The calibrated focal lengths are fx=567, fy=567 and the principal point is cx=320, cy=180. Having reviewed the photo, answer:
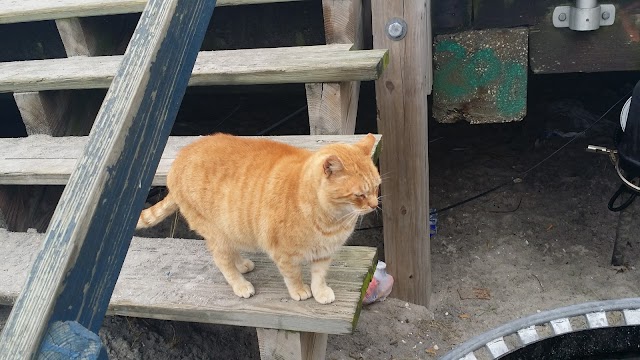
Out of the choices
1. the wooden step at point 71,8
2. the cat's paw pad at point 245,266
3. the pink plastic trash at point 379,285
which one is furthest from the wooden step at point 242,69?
the pink plastic trash at point 379,285

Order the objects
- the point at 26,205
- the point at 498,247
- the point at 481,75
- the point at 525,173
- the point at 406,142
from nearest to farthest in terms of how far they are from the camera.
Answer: the point at 26,205
the point at 406,142
the point at 481,75
the point at 498,247
the point at 525,173

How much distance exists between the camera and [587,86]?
3840mm

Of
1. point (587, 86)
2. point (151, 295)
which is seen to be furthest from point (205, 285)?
point (587, 86)

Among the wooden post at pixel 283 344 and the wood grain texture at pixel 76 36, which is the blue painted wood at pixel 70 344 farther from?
the wood grain texture at pixel 76 36

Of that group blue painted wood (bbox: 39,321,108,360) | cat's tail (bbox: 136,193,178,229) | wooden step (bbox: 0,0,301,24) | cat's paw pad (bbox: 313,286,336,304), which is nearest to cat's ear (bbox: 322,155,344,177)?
cat's paw pad (bbox: 313,286,336,304)

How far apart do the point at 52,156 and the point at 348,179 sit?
1098 millimetres

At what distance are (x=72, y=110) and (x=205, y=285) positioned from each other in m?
1.08

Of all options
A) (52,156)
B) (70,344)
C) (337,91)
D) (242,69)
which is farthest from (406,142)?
(70,344)

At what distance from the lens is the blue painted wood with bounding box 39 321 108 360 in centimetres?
70

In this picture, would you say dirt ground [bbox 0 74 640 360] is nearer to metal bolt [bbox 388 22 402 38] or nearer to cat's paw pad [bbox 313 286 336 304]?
cat's paw pad [bbox 313 286 336 304]

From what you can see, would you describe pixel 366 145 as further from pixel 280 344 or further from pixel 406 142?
pixel 406 142

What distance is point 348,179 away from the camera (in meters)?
1.36

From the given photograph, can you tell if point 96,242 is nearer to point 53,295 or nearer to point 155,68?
point 53,295

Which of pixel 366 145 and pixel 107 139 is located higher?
pixel 107 139
